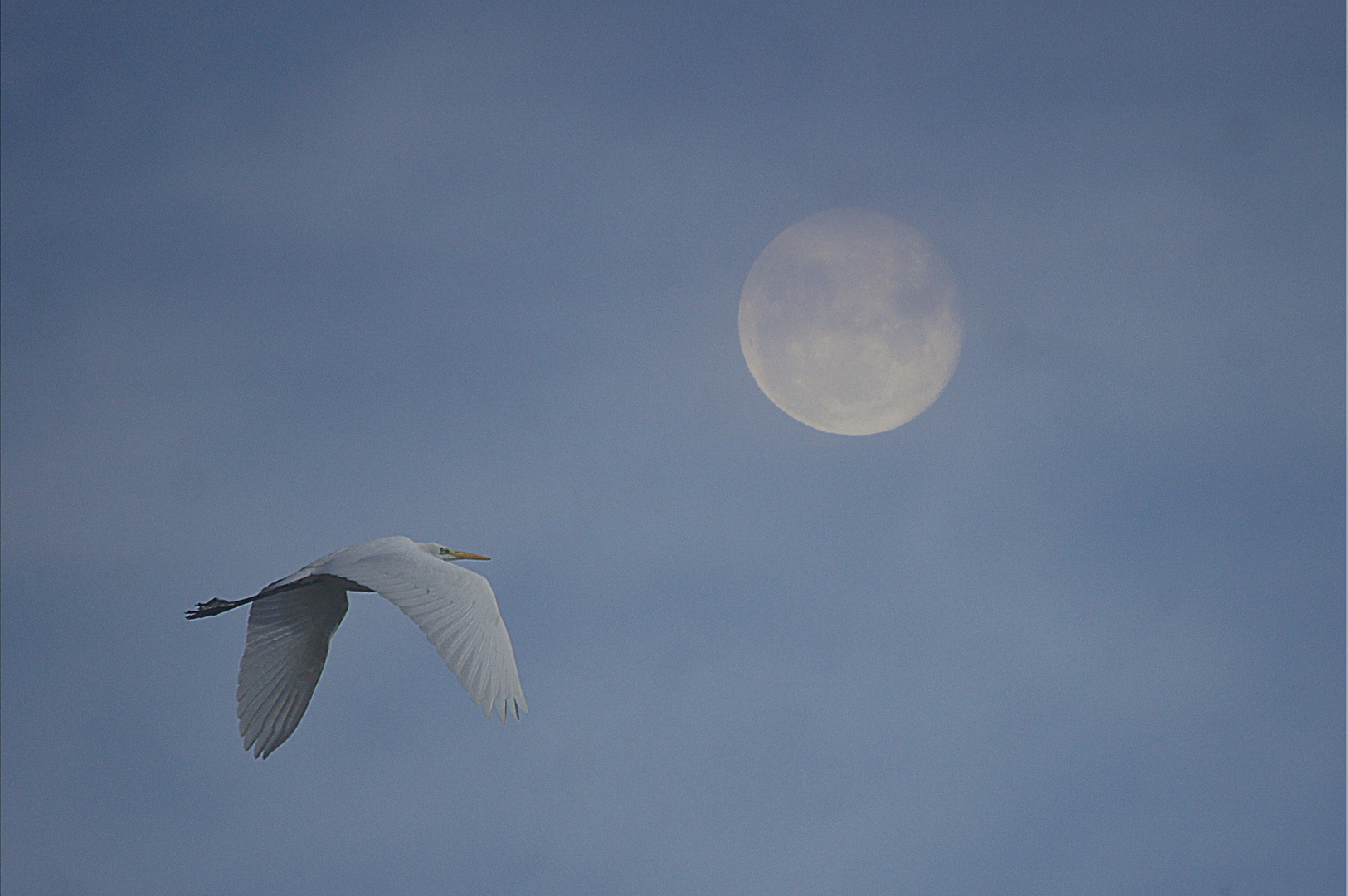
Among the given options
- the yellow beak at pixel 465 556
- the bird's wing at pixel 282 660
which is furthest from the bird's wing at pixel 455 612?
the yellow beak at pixel 465 556

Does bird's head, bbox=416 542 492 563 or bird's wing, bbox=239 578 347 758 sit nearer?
bird's wing, bbox=239 578 347 758

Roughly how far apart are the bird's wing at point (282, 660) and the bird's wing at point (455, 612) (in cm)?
213

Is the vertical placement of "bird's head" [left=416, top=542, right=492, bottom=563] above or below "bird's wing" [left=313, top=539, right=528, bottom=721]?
above

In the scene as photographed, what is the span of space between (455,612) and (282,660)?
4.42m

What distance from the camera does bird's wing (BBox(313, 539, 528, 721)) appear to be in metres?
10.4

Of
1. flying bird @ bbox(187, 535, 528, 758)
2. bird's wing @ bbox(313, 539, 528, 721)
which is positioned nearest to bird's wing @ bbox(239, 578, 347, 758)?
flying bird @ bbox(187, 535, 528, 758)

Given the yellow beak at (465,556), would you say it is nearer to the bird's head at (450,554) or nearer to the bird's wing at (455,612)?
the bird's head at (450,554)

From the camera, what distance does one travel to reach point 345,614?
1525cm

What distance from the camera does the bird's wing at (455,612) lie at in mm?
10430

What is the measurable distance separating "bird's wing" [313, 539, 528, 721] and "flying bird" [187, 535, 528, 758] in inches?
0.4

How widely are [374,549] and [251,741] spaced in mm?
3080

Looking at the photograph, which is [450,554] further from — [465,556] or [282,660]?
[282,660]

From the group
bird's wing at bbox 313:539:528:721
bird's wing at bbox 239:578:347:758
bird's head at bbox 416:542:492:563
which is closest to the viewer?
bird's wing at bbox 313:539:528:721

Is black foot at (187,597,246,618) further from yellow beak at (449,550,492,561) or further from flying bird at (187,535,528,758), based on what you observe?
yellow beak at (449,550,492,561)
